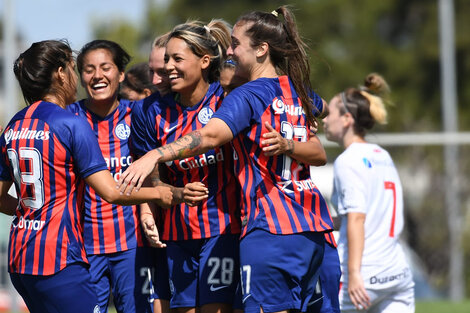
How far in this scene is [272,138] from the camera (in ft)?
13.3

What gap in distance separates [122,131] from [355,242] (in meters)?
1.73

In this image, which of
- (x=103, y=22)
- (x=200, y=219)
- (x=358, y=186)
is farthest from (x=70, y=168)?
(x=103, y=22)

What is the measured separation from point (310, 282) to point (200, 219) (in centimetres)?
77

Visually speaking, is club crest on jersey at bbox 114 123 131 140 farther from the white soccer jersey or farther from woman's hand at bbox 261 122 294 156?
the white soccer jersey

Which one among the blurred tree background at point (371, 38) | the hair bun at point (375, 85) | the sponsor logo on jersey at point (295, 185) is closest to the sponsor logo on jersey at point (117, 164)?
the sponsor logo on jersey at point (295, 185)

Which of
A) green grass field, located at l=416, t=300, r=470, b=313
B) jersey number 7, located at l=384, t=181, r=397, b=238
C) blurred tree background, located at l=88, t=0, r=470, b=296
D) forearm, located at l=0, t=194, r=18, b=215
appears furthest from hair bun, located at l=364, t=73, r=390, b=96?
blurred tree background, located at l=88, t=0, r=470, b=296

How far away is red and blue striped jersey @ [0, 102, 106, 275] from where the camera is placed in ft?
13.6

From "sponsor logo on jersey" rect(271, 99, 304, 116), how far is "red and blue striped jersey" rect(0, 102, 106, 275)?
0.96m

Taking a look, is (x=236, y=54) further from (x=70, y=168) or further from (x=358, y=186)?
(x=358, y=186)

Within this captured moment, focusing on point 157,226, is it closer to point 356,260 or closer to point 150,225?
point 150,225

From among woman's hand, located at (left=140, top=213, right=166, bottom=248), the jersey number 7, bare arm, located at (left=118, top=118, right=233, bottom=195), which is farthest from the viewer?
the jersey number 7

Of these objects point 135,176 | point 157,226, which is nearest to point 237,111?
point 135,176

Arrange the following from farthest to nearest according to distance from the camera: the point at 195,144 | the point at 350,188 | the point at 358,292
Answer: the point at 350,188 → the point at 358,292 → the point at 195,144

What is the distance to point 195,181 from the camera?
185 inches
